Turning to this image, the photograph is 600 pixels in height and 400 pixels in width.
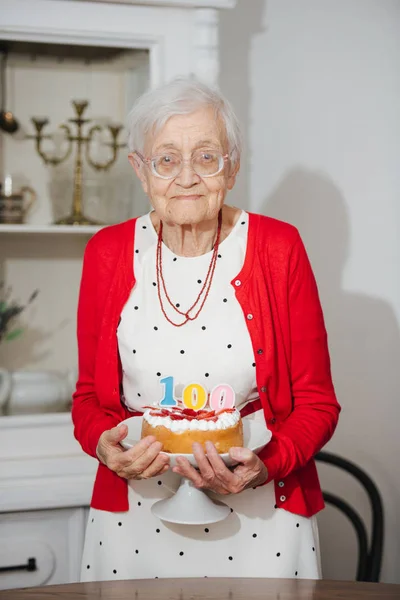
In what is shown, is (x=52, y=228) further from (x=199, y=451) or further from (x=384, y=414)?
(x=384, y=414)

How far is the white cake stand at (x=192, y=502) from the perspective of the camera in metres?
1.46

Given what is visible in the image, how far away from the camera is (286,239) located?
1.64m

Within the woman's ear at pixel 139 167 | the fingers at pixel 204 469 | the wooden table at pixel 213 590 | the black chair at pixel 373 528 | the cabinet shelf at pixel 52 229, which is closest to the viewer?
the wooden table at pixel 213 590

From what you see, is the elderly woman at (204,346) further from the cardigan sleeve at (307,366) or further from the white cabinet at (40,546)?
the white cabinet at (40,546)

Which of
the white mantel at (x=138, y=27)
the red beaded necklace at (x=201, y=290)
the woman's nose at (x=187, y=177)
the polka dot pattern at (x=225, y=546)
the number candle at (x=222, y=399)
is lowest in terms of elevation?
the polka dot pattern at (x=225, y=546)

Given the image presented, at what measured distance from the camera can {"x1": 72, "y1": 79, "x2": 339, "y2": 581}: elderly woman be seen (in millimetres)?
1592

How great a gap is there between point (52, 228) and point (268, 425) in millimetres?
886

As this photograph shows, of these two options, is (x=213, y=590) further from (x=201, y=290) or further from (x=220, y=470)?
(x=201, y=290)

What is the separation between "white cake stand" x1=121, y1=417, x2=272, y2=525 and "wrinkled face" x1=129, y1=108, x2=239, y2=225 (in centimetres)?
42

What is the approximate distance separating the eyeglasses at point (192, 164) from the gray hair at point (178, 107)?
0.17 ft

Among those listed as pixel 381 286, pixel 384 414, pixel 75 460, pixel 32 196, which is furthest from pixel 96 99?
pixel 384 414

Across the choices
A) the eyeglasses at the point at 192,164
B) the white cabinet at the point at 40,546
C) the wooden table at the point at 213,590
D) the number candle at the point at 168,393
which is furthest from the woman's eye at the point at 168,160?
the white cabinet at the point at 40,546

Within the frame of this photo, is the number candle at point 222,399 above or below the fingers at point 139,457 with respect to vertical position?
above

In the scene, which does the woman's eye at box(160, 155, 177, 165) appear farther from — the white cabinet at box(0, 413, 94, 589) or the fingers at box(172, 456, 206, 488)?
the white cabinet at box(0, 413, 94, 589)
